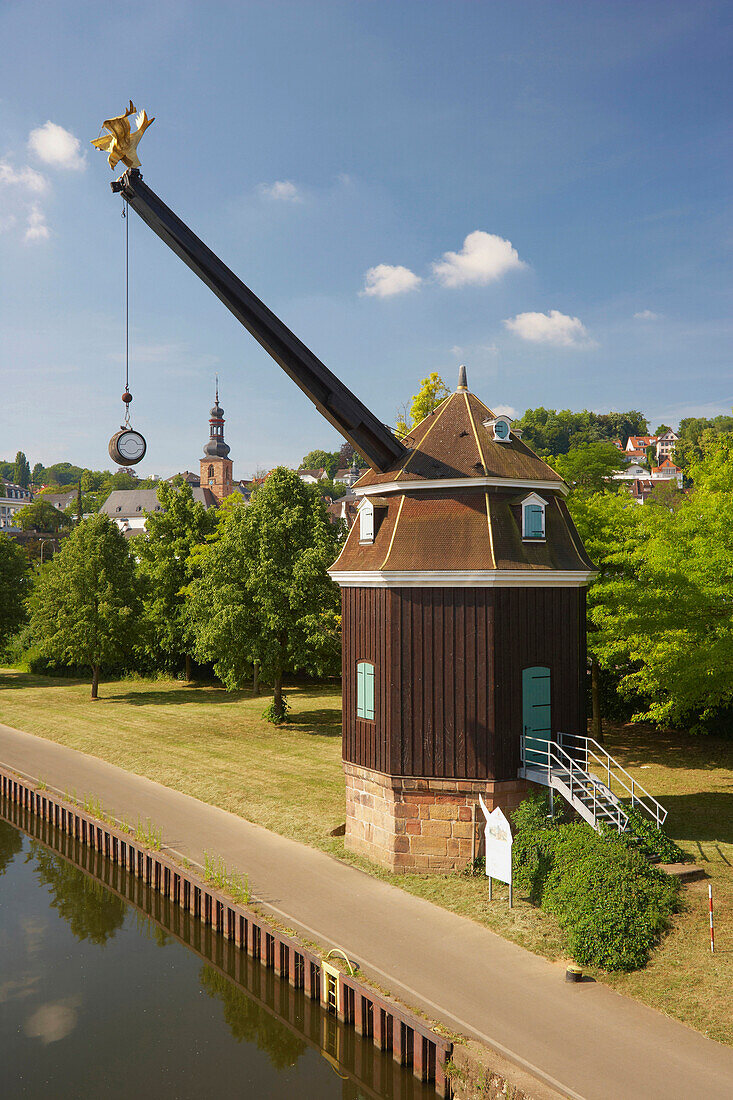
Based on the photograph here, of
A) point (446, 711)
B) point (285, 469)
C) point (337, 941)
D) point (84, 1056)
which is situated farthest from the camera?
point (285, 469)

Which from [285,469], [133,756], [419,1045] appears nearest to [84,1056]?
[419,1045]

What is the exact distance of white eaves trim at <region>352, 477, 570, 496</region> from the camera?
17.8 meters

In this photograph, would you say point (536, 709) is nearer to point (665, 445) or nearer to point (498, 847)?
point (498, 847)

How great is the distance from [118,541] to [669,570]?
30024mm

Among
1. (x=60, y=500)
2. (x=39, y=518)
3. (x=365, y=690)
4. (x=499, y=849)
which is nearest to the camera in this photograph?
(x=499, y=849)

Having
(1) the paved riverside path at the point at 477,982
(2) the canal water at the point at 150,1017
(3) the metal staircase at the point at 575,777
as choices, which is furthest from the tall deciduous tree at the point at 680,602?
(2) the canal water at the point at 150,1017

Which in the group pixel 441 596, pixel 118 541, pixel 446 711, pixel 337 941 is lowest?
pixel 337 941

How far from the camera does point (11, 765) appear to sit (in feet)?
88.7

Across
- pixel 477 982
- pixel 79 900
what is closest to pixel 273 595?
pixel 79 900

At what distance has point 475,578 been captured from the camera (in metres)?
17.1

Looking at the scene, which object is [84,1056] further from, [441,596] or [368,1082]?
[441,596]

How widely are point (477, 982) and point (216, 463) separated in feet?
434

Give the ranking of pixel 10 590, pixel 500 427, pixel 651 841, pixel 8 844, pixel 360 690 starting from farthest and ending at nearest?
pixel 10 590, pixel 8 844, pixel 500 427, pixel 360 690, pixel 651 841

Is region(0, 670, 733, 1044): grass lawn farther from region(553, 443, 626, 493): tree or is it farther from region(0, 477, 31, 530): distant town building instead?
region(0, 477, 31, 530): distant town building
